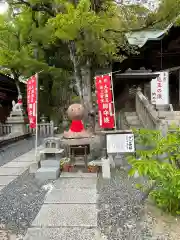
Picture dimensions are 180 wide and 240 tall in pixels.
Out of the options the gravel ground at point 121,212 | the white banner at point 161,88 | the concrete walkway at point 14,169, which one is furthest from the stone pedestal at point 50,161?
the white banner at point 161,88

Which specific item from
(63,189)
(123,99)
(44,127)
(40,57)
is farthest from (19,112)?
(63,189)

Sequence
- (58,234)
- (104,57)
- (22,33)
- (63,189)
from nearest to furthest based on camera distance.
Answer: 1. (58,234)
2. (63,189)
3. (104,57)
4. (22,33)

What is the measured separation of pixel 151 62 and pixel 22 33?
1104 cm

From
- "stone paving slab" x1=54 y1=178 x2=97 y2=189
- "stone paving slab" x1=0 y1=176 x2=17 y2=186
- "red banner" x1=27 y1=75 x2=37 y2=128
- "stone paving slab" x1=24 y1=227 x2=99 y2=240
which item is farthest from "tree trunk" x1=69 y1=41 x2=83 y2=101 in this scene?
"stone paving slab" x1=24 y1=227 x2=99 y2=240

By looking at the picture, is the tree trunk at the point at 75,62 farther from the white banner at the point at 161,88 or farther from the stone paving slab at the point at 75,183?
the stone paving slab at the point at 75,183

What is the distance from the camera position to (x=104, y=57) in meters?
13.4

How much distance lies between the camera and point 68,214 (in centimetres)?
423

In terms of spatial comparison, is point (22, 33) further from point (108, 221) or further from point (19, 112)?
point (108, 221)

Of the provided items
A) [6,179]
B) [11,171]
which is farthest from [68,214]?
[11,171]

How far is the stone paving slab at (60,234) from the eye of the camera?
348 centimetres

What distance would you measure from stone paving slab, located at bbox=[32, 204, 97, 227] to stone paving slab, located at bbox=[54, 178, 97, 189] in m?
1.14

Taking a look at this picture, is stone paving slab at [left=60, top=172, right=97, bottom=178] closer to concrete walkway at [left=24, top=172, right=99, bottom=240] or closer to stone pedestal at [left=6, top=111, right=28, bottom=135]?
concrete walkway at [left=24, top=172, right=99, bottom=240]

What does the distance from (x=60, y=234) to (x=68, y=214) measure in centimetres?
66

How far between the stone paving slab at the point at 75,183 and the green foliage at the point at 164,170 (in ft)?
5.83
